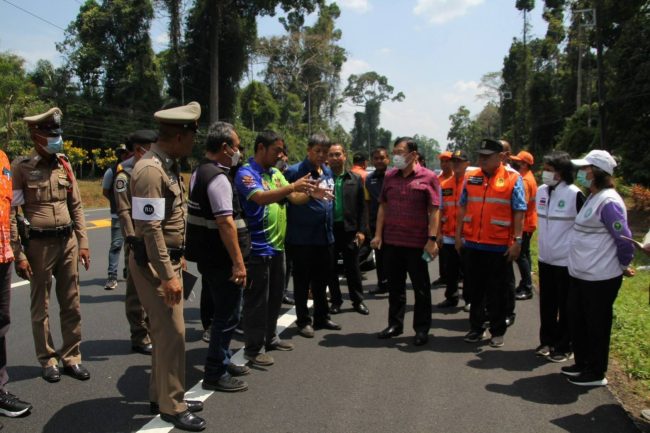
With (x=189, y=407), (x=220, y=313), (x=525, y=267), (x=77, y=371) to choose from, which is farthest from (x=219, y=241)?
(x=525, y=267)

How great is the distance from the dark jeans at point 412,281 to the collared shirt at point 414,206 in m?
0.12

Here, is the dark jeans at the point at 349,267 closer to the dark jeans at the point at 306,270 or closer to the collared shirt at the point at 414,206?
the dark jeans at the point at 306,270

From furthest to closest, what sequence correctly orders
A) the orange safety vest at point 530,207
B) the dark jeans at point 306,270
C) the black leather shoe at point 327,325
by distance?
the orange safety vest at point 530,207, the black leather shoe at point 327,325, the dark jeans at point 306,270

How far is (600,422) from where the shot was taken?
12.3ft

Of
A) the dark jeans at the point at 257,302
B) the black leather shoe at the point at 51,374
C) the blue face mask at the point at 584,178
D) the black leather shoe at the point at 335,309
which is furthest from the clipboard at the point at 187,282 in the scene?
the blue face mask at the point at 584,178

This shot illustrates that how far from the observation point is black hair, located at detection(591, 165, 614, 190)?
4250 mm

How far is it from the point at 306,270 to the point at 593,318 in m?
2.84

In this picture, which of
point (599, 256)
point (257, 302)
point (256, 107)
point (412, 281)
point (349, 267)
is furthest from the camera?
point (256, 107)

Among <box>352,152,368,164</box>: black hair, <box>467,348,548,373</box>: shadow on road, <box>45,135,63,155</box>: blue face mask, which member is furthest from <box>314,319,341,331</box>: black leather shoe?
<box>352,152,368,164</box>: black hair

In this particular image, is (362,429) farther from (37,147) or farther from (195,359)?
(37,147)

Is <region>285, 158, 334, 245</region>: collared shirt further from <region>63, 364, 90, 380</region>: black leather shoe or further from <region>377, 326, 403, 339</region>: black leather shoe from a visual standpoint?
<region>63, 364, 90, 380</region>: black leather shoe

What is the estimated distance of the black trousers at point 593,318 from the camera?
167 inches

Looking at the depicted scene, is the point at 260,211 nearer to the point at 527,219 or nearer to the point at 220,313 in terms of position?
the point at 220,313

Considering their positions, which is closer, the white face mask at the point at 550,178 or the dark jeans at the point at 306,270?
the white face mask at the point at 550,178
